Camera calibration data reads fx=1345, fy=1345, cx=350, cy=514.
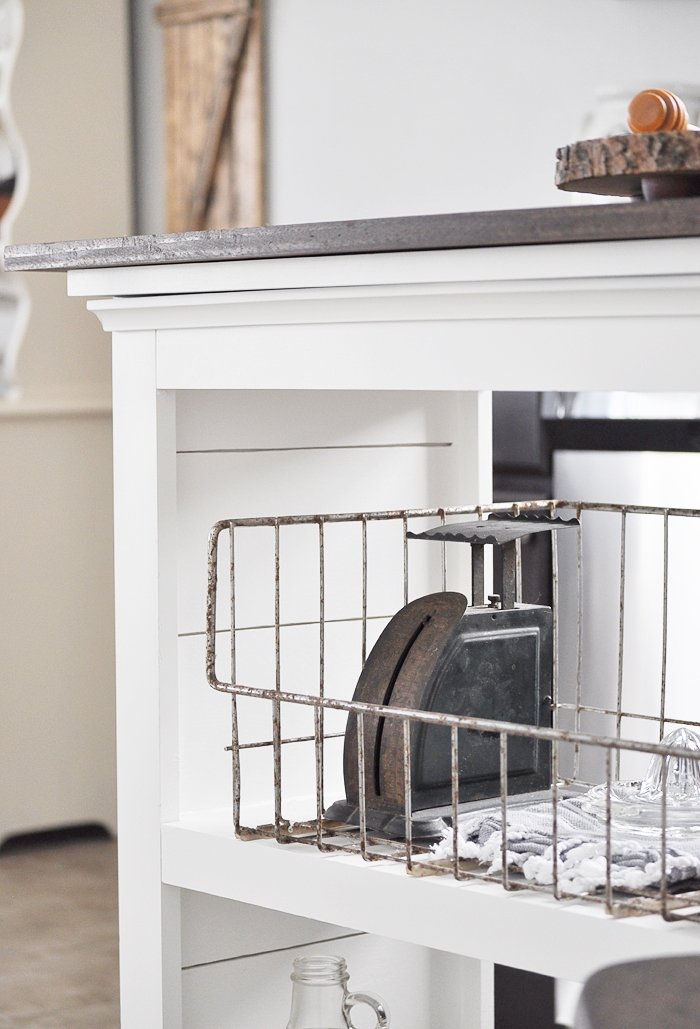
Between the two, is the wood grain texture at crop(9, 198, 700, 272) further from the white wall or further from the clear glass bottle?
the white wall

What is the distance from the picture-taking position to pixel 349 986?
0.96 metres

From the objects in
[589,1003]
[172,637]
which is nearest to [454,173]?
[172,637]

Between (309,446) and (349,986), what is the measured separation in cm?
39

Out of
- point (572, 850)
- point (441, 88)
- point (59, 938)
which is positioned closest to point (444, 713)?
point (572, 850)

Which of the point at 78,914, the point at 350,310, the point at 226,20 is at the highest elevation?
the point at 226,20

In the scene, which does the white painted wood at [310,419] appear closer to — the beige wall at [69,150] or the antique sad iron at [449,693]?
the antique sad iron at [449,693]

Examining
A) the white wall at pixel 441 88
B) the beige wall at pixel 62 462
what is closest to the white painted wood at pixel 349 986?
the white wall at pixel 441 88

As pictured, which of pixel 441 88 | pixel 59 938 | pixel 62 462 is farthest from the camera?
pixel 62 462

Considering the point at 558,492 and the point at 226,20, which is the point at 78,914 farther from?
the point at 226,20

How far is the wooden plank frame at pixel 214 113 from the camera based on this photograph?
2.35 meters

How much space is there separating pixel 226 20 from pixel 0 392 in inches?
30.2

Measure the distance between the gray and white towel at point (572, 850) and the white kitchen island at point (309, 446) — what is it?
0.02 m

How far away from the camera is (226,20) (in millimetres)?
2369

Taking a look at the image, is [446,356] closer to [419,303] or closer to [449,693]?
[419,303]
